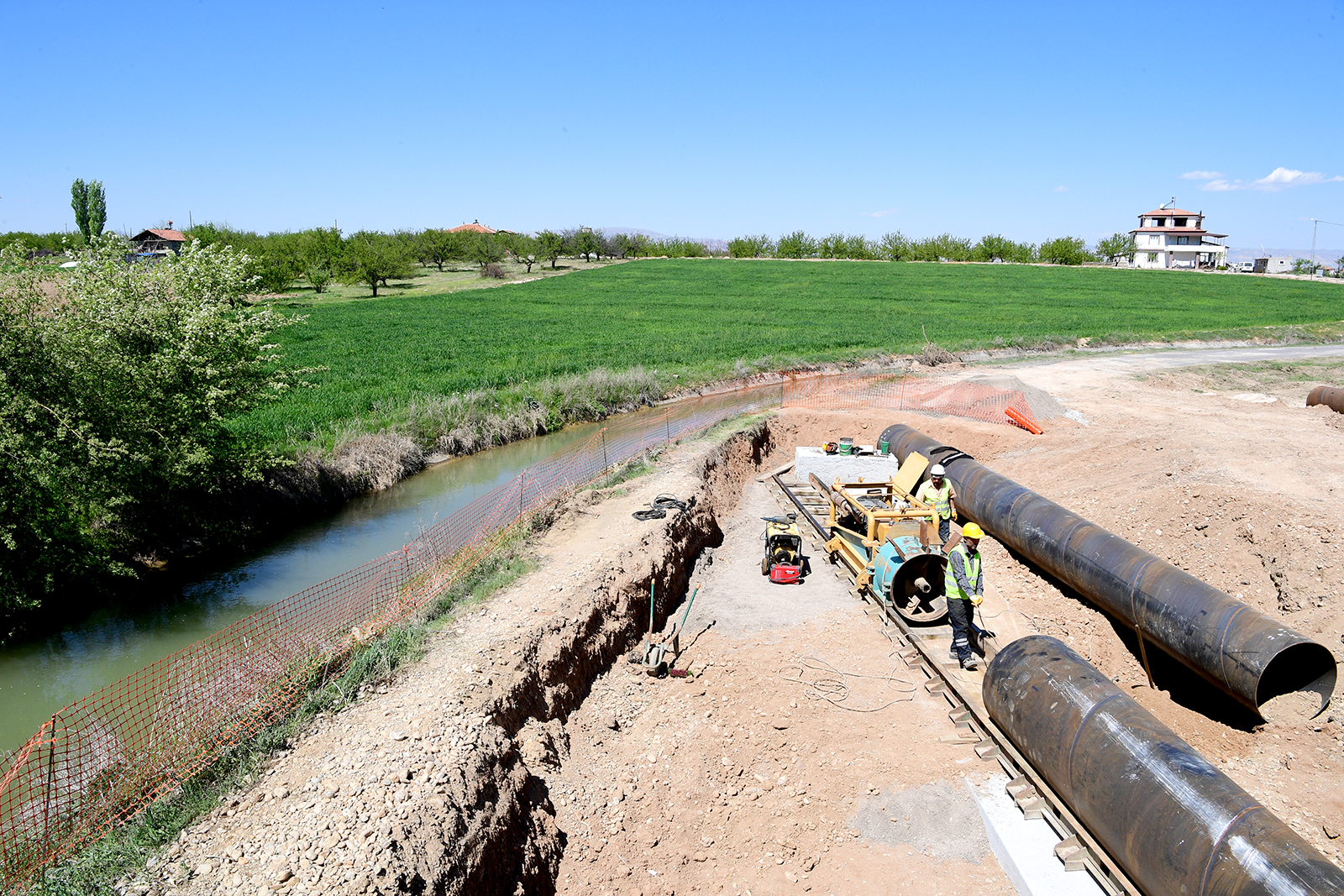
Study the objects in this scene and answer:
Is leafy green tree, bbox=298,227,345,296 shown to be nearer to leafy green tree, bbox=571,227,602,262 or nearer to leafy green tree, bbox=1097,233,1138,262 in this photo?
leafy green tree, bbox=571,227,602,262

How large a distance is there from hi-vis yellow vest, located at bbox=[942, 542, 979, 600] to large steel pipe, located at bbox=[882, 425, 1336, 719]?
2394 millimetres

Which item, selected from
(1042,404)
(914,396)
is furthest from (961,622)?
(914,396)

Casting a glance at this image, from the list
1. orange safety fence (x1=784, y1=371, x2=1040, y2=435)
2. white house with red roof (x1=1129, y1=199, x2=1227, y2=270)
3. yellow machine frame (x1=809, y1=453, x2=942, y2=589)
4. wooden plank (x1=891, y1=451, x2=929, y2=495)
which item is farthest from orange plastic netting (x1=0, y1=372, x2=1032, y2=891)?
white house with red roof (x1=1129, y1=199, x2=1227, y2=270)

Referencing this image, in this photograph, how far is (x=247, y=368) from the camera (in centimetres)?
1393

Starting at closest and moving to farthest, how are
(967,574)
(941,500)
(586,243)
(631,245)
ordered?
(967,574) < (941,500) < (586,243) < (631,245)

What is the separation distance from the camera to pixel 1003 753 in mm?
7859

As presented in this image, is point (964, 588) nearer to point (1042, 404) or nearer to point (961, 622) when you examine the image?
point (961, 622)

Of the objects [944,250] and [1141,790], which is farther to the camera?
[944,250]

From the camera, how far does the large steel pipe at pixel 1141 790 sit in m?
5.27


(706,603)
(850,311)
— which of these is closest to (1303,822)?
(706,603)

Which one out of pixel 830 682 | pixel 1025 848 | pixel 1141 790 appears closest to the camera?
pixel 1141 790

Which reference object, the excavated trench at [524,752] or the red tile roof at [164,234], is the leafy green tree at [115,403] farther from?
the red tile roof at [164,234]

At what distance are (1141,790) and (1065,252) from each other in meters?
98.0

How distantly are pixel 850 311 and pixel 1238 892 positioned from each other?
155ft
